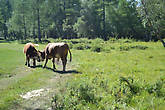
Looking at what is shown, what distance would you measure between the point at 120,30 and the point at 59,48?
35615mm

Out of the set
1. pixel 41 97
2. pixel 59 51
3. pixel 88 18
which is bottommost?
pixel 41 97

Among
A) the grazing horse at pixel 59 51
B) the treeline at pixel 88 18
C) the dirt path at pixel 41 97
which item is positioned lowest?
the dirt path at pixel 41 97

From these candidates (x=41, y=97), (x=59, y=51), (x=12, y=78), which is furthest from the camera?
(x=59, y=51)

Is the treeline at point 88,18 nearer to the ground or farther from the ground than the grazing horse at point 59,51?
farther from the ground

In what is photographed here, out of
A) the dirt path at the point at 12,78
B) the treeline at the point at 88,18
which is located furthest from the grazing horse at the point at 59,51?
the treeline at the point at 88,18

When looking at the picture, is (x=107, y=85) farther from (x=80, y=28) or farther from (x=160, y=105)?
(x=80, y=28)

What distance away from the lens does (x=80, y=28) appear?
44.2m

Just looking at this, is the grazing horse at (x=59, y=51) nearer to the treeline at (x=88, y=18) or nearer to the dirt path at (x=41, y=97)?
the dirt path at (x=41, y=97)

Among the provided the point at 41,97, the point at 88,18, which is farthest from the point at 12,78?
the point at 88,18

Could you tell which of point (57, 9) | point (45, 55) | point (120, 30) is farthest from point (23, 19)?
point (45, 55)

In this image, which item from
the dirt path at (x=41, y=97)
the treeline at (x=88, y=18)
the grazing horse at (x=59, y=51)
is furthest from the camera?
the treeline at (x=88, y=18)

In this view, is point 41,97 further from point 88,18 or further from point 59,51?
point 88,18

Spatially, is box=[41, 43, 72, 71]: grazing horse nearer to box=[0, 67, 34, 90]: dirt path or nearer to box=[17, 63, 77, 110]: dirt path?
box=[0, 67, 34, 90]: dirt path

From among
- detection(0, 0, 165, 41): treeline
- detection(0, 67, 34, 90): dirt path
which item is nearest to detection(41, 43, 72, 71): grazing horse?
detection(0, 67, 34, 90): dirt path
